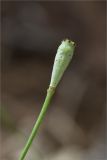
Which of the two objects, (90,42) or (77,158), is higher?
(90,42)

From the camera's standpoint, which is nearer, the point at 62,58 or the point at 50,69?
the point at 62,58

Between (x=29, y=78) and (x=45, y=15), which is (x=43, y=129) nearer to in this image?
(x=29, y=78)

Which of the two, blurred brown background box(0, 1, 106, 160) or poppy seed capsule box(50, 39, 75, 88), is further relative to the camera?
blurred brown background box(0, 1, 106, 160)

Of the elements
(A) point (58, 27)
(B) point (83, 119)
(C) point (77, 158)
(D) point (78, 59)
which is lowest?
(C) point (77, 158)

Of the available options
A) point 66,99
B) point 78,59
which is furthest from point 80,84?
point 78,59

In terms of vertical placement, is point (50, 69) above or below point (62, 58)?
above
